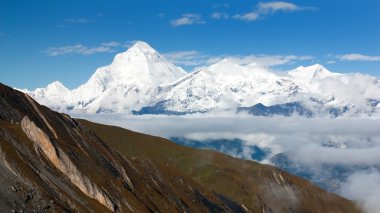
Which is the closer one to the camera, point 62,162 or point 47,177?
point 47,177

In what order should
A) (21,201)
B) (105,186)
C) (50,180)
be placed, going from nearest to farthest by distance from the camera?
(21,201) → (50,180) → (105,186)

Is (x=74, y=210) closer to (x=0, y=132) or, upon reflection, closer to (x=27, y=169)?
(x=27, y=169)

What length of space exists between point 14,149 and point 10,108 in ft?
189

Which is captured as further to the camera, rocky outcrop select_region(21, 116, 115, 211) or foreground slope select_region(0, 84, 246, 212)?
rocky outcrop select_region(21, 116, 115, 211)

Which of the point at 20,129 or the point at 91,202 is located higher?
the point at 20,129

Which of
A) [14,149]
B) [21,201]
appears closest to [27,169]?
[14,149]

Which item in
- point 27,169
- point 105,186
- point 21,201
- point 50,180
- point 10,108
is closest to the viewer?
point 21,201

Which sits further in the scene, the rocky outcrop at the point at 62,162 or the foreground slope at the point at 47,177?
the rocky outcrop at the point at 62,162

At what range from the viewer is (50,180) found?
488 ft

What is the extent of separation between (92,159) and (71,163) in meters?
29.0

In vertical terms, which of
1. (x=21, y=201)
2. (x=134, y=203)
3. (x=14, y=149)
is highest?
(x=14, y=149)

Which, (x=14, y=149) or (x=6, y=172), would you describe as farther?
(x=14, y=149)

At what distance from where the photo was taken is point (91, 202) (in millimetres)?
161750

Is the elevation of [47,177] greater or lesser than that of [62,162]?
lesser
